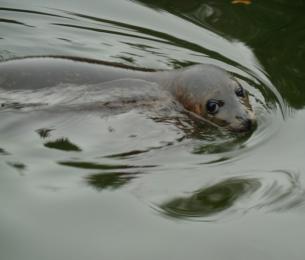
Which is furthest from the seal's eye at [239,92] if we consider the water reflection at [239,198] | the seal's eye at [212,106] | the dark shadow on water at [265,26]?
the water reflection at [239,198]

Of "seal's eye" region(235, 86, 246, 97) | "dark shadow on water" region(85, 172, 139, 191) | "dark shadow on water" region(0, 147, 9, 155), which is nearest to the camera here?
"dark shadow on water" region(85, 172, 139, 191)

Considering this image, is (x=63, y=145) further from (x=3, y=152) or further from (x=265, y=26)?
(x=265, y=26)

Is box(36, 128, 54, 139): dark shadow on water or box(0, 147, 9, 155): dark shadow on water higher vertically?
box(36, 128, 54, 139): dark shadow on water

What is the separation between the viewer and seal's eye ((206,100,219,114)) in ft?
15.9

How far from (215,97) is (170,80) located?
46 cm

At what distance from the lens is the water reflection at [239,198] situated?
12.0 feet

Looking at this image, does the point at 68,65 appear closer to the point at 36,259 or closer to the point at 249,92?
the point at 249,92

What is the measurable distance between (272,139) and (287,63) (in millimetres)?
1714

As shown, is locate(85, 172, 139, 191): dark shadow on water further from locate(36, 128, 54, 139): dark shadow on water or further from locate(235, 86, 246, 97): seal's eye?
locate(235, 86, 246, 97): seal's eye

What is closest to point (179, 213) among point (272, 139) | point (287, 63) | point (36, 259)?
point (36, 259)

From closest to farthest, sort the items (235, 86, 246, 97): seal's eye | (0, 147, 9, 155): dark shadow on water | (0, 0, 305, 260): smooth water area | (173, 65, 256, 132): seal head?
(0, 0, 305, 260): smooth water area < (0, 147, 9, 155): dark shadow on water < (173, 65, 256, 132): seal head < (235, 86, 246, 97): seal's eye

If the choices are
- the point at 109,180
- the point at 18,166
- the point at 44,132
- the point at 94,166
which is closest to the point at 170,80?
the point at 44,132

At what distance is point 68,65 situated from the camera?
5141 millimetres

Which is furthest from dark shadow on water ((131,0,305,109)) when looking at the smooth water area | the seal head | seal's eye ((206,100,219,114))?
seal's eye ((206,100,219,114))
